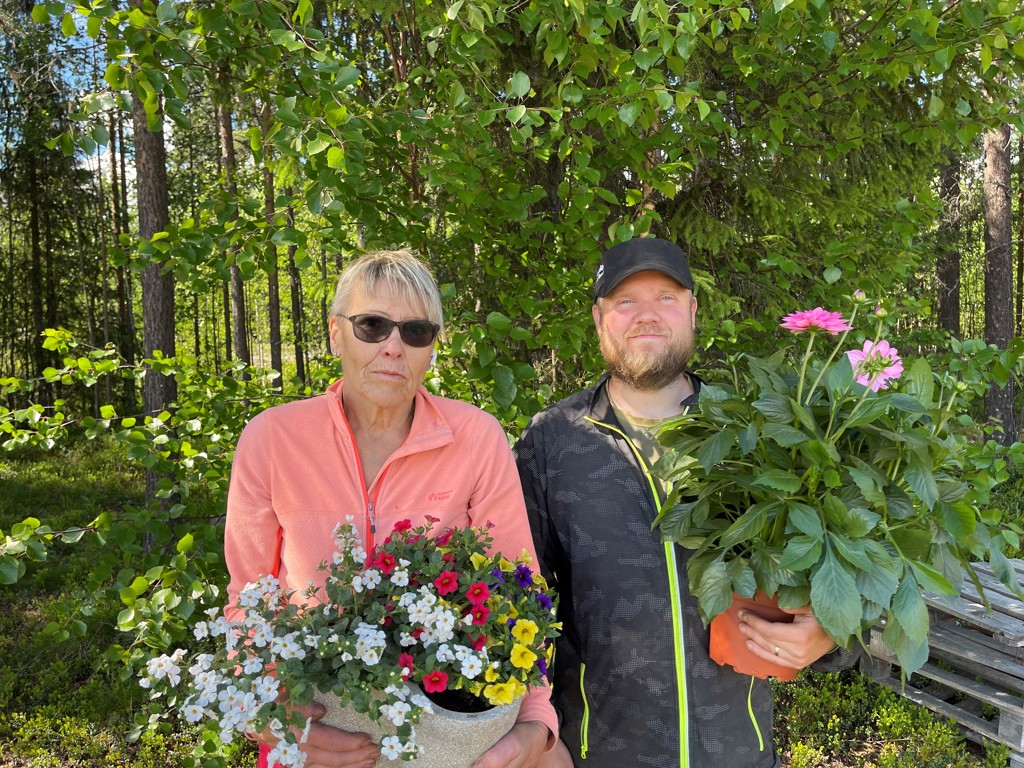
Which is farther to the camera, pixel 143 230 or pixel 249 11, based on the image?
Answer: pixel 143 230

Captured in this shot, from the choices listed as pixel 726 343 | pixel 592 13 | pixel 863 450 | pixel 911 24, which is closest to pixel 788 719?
pixel 726 343

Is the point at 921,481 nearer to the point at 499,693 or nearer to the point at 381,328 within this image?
the point at 499,693

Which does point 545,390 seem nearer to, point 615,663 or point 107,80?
point 615,663

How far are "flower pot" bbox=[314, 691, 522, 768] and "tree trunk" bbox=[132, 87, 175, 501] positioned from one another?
5306 mm

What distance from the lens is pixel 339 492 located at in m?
1.75

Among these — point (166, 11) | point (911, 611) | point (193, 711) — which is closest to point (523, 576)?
point (193, 711)

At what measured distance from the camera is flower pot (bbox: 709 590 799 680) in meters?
1.71

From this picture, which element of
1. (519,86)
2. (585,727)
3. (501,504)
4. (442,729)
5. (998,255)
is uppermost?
(519,86)

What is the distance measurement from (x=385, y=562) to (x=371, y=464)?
14.6 inches

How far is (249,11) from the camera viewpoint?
7.21ft

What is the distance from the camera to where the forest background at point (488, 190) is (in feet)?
7.41

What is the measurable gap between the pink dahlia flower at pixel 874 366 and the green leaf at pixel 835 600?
1.29ft

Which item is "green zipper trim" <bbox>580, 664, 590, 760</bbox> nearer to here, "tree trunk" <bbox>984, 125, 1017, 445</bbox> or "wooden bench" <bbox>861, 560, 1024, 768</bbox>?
"wooden bench" <bbox>861, 560, 1024, 768</bbox>

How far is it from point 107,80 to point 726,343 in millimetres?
2562
